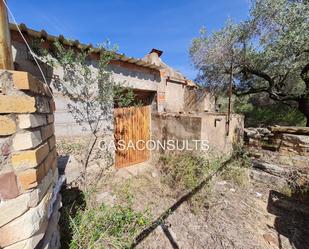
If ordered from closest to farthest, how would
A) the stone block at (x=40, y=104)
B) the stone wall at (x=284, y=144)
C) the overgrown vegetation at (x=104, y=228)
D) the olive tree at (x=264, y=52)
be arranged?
the stone block at (x=40, y=104) → the overgrown vegetation at (x=104, y=228) → the stone wall at (x=284, y=144) → the olive tree at (x=264, y=52)

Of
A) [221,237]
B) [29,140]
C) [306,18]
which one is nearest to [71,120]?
[29,140]

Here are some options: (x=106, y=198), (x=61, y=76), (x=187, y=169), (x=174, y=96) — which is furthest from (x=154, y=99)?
(x=106, y=198)

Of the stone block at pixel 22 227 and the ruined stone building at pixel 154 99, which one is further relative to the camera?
the ruined stone building at pixel 154 99

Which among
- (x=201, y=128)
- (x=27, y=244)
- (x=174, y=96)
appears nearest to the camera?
(x=27, y=244)

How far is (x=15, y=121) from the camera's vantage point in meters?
0.96

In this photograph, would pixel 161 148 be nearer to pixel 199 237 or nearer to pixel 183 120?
pixel 183 120

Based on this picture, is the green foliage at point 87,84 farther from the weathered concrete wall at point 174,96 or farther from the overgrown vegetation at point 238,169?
the overgrown vegetation at point 238,169

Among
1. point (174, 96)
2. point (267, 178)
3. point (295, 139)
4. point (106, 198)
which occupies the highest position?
point (174, 96)

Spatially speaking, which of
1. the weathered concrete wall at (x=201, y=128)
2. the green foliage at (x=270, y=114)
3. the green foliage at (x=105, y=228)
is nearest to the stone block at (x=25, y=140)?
the green foliage at (x=105, y=228)

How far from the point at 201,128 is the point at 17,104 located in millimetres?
4241

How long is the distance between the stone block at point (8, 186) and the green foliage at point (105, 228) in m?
1.51

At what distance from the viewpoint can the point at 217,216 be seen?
348cm

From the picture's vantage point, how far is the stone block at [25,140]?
0.98m

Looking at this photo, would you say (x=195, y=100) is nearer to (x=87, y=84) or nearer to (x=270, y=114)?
(x=87, y=84)
